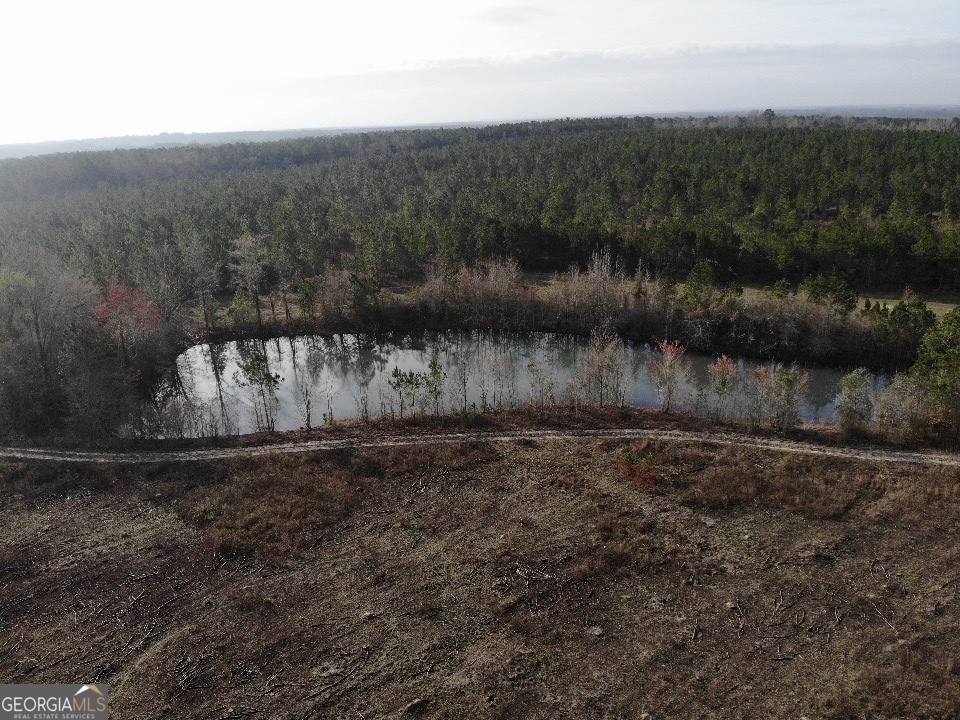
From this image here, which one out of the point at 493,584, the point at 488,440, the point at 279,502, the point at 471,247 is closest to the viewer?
the point at 493,584

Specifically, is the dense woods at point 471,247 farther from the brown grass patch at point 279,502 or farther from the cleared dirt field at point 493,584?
the brown grass patch at point 279,502

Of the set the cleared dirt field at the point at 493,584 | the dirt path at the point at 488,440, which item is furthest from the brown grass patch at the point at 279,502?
the dirt path at the point at 488,440

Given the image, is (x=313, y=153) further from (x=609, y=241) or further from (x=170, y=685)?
(x=170, y=685)

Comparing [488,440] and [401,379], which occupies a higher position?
[401,379]

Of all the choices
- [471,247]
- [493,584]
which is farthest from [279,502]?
[471,247]

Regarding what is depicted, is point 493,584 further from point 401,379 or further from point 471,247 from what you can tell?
point 471,247

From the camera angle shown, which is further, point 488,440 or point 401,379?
point 401,379

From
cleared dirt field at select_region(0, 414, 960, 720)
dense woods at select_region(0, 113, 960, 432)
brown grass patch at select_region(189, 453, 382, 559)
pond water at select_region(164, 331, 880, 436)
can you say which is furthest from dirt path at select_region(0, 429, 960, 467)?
dense woods at select_region(0, 113, 960, 432)
